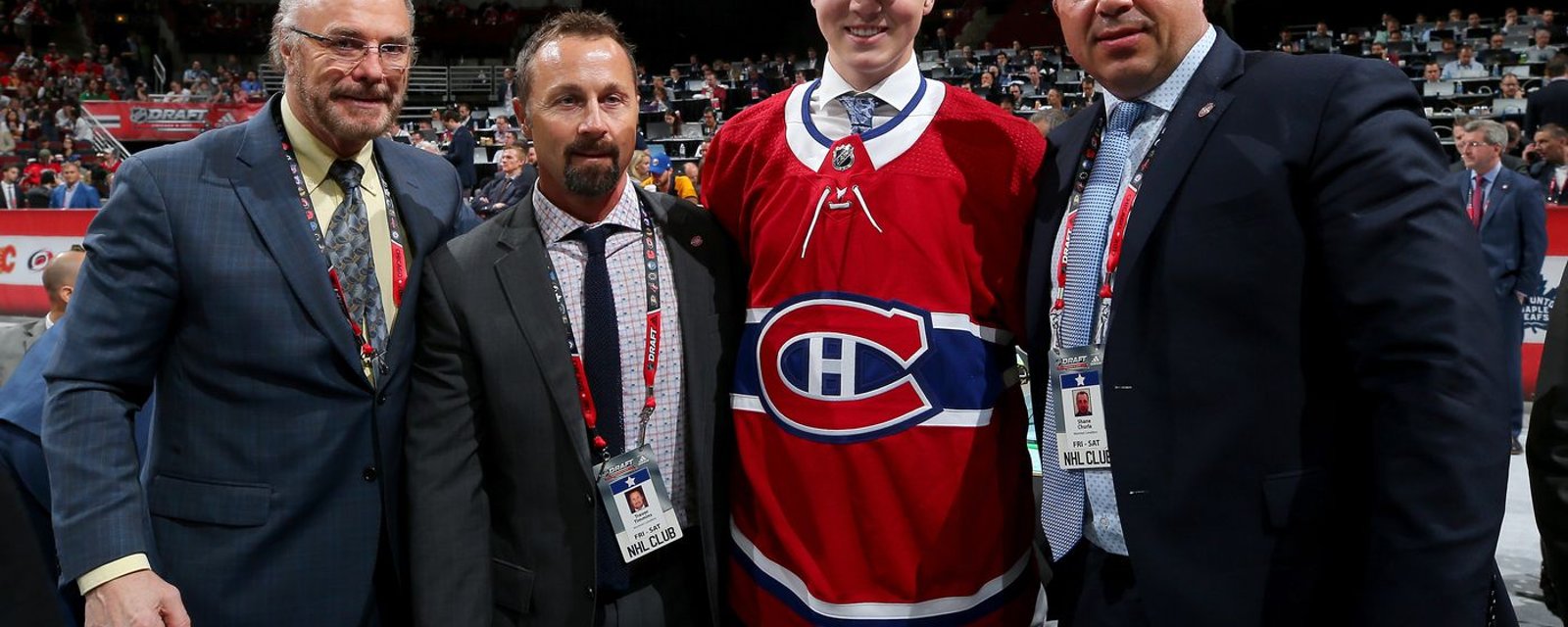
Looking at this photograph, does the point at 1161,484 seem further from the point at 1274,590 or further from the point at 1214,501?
the point at 1274,590

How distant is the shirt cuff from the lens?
5.76 ft

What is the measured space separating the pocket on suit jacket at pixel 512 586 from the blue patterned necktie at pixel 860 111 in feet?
3.10

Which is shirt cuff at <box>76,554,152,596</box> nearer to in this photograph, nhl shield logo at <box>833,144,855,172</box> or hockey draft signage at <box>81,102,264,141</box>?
nhl shield logo at <box>833,144,855,172</box>

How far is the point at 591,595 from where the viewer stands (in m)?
1.90

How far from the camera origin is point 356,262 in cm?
197

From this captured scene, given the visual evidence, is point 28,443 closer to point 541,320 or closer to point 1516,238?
point 541,320

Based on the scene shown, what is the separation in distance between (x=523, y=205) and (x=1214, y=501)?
1.24 metres

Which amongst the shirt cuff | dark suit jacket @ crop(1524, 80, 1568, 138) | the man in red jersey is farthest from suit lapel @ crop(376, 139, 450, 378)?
dark suit jacket @ crop(1524, 80, 1568, 138)

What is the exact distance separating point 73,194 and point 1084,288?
13.7 metres

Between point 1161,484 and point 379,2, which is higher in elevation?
point 379,2

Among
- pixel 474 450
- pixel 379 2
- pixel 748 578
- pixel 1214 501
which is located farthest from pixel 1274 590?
pixel 379 2

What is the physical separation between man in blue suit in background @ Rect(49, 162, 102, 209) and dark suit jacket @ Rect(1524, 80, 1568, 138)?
13.5m

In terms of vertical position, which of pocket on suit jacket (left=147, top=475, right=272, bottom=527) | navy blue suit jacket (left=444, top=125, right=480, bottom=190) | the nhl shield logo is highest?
the nhl shield logo

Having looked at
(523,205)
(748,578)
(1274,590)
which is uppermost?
(523,205)
